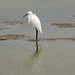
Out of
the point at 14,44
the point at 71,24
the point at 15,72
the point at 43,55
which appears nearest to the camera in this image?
the point at 15,72

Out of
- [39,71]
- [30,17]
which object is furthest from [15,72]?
[30,17]

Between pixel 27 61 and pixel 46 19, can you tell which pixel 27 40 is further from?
pixel 46 19

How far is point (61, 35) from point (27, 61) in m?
5.77

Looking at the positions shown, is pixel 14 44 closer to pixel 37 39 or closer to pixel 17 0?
pixel 37 39

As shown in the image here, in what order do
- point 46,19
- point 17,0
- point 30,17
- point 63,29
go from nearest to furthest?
point 30,17 < point 63,29 < point 46,19 < point 17,0

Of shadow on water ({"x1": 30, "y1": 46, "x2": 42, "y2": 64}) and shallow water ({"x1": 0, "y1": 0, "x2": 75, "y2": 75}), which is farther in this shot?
shadow on water ({"x1": 30, "y1": 46, "x2": 42, "y2": 64})

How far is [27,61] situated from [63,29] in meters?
8.03

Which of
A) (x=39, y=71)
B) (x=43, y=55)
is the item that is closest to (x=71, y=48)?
(x=43, y=55)

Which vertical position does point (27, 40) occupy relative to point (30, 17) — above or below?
below

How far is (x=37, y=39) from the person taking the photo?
653 inches

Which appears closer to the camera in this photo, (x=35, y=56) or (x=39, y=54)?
(x=35, y=56)

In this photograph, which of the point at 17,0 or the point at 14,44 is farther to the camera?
the point at 17,0

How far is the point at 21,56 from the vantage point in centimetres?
1334

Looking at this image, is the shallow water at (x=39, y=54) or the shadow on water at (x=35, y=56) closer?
the shallow water at (x=39, y=54)
